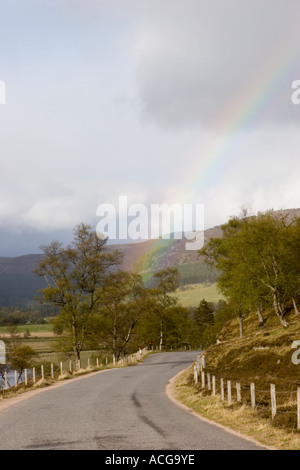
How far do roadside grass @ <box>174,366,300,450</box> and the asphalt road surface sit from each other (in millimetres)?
661

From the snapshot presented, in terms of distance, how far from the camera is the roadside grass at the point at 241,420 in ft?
49.2

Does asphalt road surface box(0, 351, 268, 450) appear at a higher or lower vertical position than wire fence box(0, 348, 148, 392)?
higher

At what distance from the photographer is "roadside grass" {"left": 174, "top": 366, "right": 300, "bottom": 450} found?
15.0 meters

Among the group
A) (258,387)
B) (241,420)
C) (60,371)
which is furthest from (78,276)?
(241,420)

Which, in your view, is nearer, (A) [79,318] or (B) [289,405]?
(B) [289,405]

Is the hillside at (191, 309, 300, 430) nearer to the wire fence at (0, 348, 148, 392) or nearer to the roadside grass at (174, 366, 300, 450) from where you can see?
the roadside grass at (174, 366, 300, 450)

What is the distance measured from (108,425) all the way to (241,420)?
482 cm

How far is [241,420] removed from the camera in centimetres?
1928

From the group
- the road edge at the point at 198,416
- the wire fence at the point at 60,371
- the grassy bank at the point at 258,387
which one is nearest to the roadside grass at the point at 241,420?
the grassy bank at the point at 258,387

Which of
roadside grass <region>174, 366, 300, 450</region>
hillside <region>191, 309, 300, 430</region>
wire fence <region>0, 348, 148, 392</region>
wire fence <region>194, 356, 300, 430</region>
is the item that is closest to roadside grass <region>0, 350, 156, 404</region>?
wire fence <region>0, 348, 148, 392</region>
